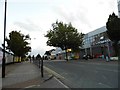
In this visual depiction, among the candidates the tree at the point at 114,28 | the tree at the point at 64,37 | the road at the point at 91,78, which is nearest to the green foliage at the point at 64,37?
the tree at the point at 64,37

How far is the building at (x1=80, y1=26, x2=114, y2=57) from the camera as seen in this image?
75600 mm

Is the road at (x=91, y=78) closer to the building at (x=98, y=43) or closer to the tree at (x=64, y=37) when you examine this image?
the building at (x=98, y=43)

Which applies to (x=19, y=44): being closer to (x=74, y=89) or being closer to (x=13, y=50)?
(x=13, y=50)

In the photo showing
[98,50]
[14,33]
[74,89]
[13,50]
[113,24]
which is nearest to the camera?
[74,89]

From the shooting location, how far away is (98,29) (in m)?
86.5

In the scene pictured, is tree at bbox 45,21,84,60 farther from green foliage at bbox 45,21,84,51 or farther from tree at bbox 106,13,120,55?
tree at bbox 106,13,120,55

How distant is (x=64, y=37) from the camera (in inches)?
3506

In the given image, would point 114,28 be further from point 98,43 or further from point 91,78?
point 91,78

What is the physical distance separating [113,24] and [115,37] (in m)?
3.12

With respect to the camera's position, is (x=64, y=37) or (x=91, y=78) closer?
(x=91, y=78)

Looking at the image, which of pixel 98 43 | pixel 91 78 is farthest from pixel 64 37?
pixel 91 78

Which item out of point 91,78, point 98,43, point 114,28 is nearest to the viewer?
point 91,78

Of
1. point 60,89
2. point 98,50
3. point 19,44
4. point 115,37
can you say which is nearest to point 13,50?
point 19,44

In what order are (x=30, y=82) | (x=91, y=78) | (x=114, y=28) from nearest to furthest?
(x=30, y=82), (x=91, y=78), (x=114, y=28)
